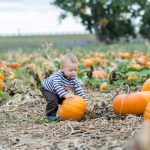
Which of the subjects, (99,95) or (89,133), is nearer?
(89,133)

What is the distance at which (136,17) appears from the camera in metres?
44.0

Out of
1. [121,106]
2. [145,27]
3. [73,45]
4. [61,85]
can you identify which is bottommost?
[73,45]

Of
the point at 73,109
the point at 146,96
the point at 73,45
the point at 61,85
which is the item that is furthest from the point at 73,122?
the point at 73,45

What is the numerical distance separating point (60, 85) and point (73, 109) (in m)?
0.34

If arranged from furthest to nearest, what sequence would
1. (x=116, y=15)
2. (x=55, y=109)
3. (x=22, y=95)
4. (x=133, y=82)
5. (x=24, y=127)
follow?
(x=116, y=15), (x=133, y=82), (x=22, y=95), (x=55, y=109), (x=24, y=127)

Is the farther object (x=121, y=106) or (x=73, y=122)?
(x=121, y=106)

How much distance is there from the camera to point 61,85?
5477mm

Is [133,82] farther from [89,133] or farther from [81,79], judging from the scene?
[89,133]

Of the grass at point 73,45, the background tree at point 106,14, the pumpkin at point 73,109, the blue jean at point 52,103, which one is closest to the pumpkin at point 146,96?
the pumpkin at point 73,109

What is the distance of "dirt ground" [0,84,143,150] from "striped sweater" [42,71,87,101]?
0.28 metres

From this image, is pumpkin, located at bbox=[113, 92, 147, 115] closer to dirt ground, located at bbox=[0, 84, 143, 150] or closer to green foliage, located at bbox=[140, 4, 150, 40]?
dirt ground, located at bbox=[0, 84, 143, 150]

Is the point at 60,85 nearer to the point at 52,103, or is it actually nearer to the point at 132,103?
the point at 52,103

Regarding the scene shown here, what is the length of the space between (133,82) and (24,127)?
3.45 meters

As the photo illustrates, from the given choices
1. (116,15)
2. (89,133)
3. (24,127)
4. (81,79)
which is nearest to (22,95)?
(81,79)
